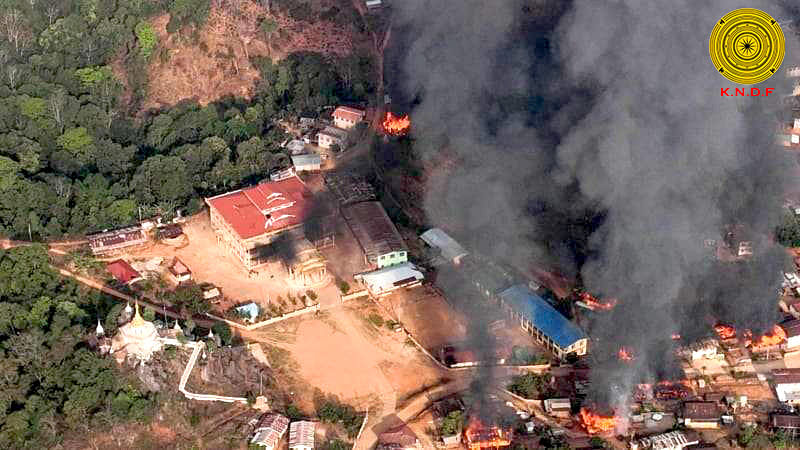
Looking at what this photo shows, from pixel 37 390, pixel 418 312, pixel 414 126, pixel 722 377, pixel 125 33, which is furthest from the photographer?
pixel 125 33

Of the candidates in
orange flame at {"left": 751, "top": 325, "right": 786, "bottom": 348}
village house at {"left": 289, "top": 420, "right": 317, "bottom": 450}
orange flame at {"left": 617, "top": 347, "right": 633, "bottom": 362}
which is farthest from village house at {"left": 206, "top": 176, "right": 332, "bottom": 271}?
orange flame at {"left": 751, "top": 325, "right": 786, "bottom": 348}

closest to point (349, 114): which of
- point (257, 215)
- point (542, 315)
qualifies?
point (257, 215)

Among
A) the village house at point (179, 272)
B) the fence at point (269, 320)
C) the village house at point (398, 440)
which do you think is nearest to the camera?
the village house at point (398, 440)

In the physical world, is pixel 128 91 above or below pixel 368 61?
below

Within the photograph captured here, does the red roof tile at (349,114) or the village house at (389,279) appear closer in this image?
the village house at (389,279)

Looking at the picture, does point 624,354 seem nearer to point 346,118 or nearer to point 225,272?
point 225,272

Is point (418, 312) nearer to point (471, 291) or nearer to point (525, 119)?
point (471, 291)

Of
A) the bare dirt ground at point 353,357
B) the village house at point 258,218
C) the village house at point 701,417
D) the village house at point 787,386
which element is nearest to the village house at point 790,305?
the village house at point 787,386

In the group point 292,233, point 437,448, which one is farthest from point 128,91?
point 437,448

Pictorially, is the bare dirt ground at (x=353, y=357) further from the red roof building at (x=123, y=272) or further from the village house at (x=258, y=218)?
the red roof building at (x=123, y=272)
